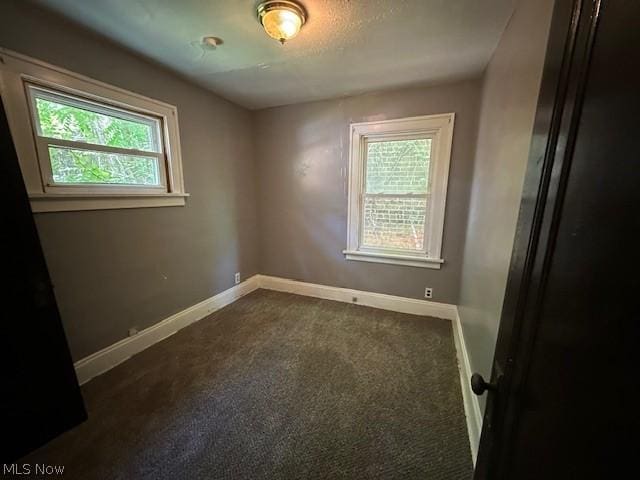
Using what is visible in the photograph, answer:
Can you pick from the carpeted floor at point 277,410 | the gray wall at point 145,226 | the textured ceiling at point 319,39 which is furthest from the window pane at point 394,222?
the gray wall at point 145,226

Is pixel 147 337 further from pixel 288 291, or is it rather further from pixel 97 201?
pixel 288 291

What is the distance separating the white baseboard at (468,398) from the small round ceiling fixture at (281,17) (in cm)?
240

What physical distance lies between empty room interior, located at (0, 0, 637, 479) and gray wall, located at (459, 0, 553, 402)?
0.06 ft

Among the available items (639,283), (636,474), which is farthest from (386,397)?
(639,283)

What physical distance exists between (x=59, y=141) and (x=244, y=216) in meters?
1.81

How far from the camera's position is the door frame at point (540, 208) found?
47 cm

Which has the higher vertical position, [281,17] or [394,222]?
[281,17]

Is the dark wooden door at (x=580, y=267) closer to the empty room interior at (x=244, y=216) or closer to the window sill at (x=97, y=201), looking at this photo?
the empty room interior at (x=244, y=216)

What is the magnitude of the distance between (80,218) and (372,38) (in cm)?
236

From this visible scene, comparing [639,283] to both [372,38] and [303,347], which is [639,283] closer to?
[372,38]

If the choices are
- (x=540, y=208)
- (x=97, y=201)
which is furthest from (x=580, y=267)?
(x=97, y=201)

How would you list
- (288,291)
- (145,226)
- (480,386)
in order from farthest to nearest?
(288,291)
(145,226)
(480,386)

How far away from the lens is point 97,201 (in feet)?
5.96

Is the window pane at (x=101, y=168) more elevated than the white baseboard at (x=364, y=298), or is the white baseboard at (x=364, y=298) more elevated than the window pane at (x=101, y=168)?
the window pane at (x=101, y=168)
